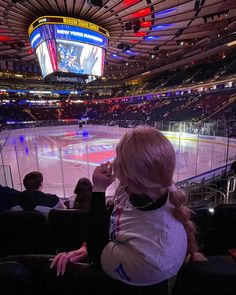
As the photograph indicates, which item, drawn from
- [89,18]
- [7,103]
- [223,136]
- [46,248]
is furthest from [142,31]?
[7,103]

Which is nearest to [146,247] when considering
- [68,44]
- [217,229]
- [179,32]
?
[217,229]

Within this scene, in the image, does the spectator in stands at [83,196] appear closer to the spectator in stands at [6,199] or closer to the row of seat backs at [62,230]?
the row of seat backs at [62,230]

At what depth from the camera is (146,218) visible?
2.60 ft

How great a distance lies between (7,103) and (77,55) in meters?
29.3

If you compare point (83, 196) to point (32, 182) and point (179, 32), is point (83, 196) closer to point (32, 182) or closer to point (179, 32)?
point (32, 182)

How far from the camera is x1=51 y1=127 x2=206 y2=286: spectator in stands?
79 cm

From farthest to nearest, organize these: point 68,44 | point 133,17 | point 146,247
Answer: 1. point 68,44
2. point 133,17
3. point 146,247

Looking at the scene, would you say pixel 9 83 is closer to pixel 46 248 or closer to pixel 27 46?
pixel 27 46

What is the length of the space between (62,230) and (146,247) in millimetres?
1281

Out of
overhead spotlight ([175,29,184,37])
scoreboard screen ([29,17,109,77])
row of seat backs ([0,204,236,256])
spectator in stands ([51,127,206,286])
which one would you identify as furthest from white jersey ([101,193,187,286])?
overhead spotlight ([175,29,184,37])

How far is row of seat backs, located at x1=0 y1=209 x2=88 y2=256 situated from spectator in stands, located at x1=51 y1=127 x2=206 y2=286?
1039 mm

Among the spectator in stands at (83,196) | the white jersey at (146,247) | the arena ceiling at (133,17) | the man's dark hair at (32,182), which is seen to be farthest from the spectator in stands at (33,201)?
the arena ceiling at (133,17)

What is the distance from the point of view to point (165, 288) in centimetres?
84

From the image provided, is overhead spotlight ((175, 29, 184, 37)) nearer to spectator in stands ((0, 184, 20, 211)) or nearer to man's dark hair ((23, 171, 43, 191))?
man's dark hair ((23, 171, 43, 191))
